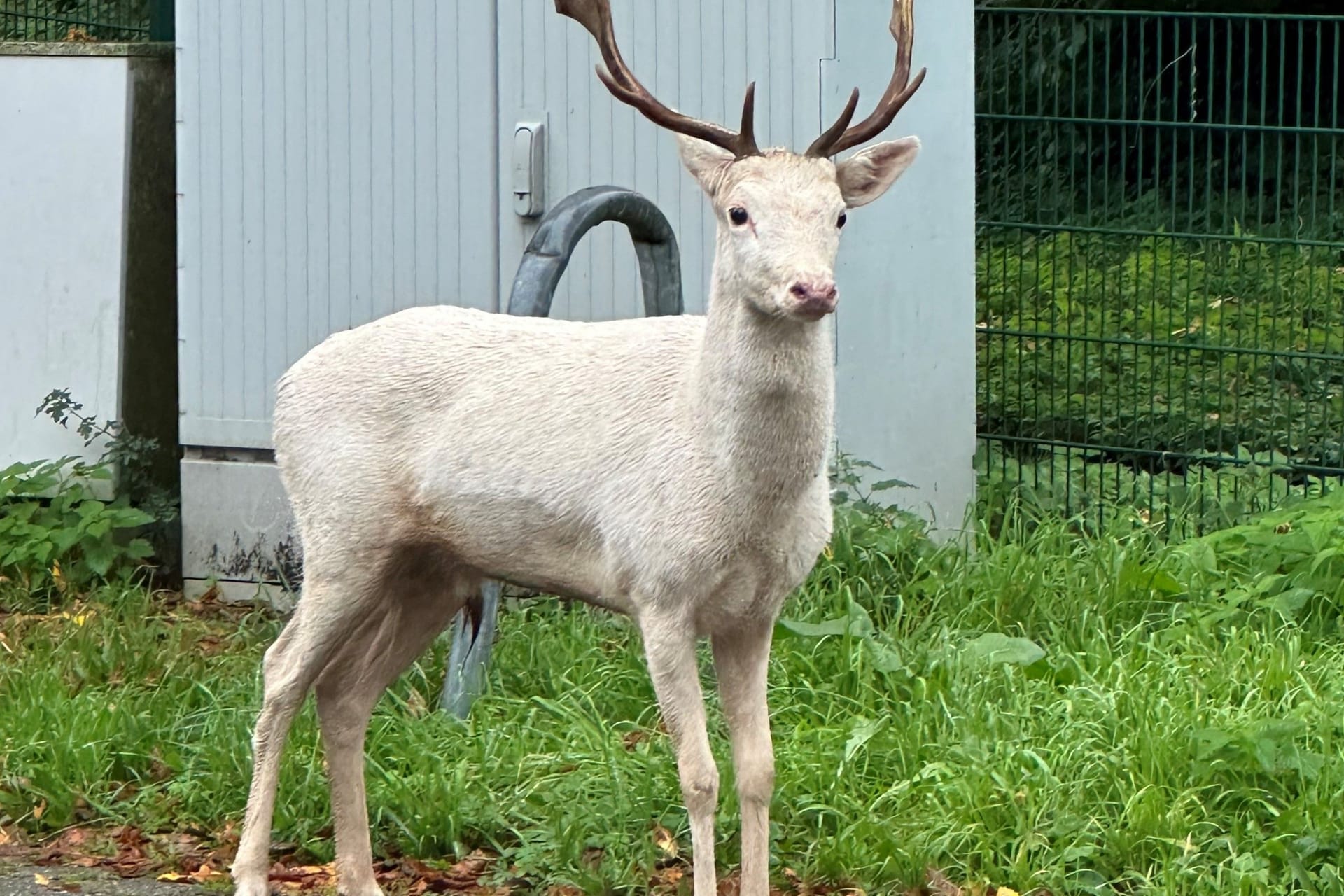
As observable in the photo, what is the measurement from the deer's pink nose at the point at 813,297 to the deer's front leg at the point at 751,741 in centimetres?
90

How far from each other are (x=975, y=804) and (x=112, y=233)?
4.29m

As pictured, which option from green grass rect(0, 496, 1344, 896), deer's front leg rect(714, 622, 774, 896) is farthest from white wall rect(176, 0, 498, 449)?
deer's front leg rect(714, 622, 774, 896)

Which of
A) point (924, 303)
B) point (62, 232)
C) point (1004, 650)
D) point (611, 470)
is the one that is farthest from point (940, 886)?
point (62, 232)

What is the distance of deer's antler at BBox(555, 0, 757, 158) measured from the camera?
3.92 meters

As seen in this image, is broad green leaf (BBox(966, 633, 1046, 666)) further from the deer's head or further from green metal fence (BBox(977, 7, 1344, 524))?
the deer's head

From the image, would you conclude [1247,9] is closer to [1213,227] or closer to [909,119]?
[1213,227]

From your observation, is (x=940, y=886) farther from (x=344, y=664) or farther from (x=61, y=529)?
(x=61, y=529)

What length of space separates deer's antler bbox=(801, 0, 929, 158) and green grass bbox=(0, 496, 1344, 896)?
161 centimetres

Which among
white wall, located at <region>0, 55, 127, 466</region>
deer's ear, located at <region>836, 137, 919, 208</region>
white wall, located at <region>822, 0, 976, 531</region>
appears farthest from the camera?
white wall, located at <region>0, 55, 127, 466</region>

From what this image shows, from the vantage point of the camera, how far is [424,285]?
7.02 metres

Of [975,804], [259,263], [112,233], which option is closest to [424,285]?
[259,263]

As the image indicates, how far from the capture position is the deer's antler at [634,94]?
3.92 metres

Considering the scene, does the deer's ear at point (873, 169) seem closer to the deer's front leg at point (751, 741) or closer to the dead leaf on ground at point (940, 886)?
the deer's front leg at point (751, 741)

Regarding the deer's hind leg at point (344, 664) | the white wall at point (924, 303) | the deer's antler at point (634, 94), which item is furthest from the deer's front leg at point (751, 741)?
the white wall at point (924, 303)
